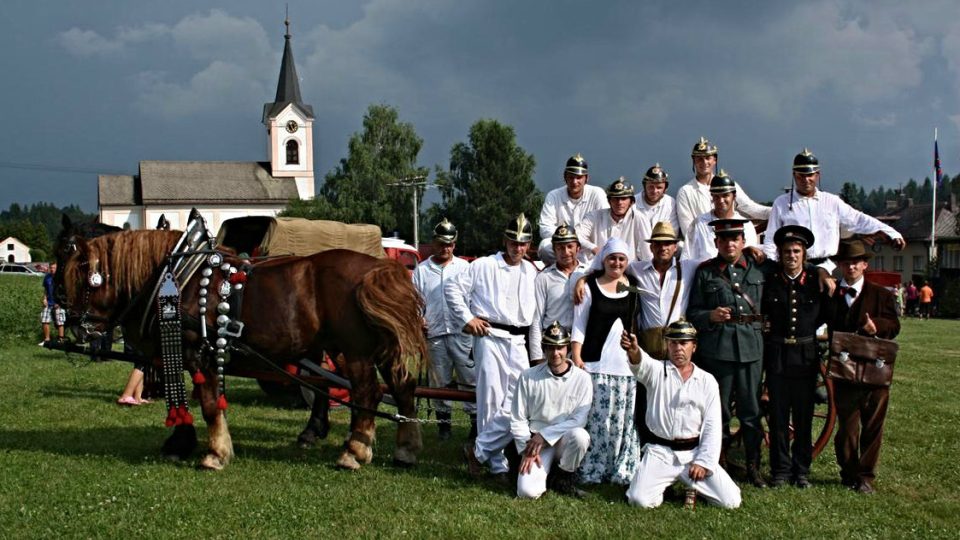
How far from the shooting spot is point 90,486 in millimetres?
6008

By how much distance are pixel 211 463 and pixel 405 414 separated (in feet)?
5.01

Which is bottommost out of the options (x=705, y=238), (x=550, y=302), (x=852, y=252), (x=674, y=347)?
(x=674, y=347)

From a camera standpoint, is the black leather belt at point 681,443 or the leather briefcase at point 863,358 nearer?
the black leather belt at point 681,443

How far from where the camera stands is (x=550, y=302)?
22.4 feet

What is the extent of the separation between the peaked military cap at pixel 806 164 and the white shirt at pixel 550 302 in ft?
5.99

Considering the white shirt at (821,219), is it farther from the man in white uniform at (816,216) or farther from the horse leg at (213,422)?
the horse leg at (213,422)

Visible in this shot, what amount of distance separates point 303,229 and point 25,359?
738 centimetres

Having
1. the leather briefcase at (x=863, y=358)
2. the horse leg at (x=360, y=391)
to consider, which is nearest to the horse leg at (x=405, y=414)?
the horse leg at (x=360, y=391)

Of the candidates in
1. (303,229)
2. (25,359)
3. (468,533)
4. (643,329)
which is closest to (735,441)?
(643,329)

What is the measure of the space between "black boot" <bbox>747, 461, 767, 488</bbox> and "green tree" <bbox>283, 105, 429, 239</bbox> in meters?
49.5

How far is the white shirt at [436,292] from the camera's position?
811cm

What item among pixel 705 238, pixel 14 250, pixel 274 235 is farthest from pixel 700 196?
pixel 14 250

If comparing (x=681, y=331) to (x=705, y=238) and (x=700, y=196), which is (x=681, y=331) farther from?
(x=700, y=196)

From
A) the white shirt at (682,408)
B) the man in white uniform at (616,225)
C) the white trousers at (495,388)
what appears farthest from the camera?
the man in white uniform at (616,225)
